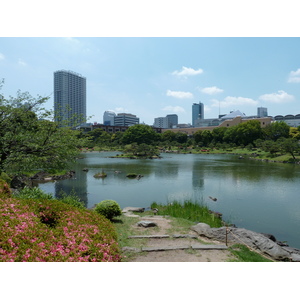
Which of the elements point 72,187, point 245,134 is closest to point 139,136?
point 245,134

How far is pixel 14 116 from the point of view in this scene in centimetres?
952

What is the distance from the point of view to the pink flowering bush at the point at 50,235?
3.90 meters

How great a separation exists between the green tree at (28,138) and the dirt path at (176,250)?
555 centimetres

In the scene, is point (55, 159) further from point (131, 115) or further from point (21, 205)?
point (131, 115)

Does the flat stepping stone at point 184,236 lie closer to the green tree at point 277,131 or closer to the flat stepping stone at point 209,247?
the flat stepping stone at point 209,247

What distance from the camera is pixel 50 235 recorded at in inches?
181

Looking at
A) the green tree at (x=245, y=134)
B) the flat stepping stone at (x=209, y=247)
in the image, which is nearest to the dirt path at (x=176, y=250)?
the flat stepping stone at (x=209, y=247)

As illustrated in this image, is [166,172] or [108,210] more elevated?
[108,210]

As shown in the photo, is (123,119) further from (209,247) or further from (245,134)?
(209,247)

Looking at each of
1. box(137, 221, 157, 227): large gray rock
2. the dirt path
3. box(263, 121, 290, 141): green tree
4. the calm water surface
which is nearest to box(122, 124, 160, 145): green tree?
box(263, 121, 290, 141): green tree

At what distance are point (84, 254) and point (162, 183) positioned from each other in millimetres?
17178

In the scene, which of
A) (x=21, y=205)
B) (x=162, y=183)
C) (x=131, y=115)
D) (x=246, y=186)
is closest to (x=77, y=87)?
(x=162, y=183)

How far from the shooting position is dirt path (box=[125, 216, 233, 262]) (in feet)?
17.1

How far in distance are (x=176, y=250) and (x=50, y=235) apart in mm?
2866
